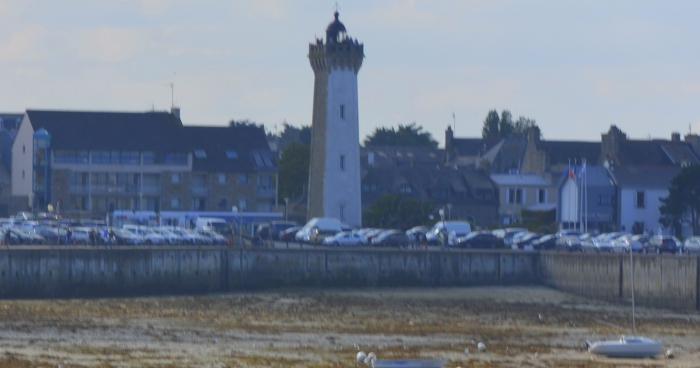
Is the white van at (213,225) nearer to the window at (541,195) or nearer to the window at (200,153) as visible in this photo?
the window at (200,153)

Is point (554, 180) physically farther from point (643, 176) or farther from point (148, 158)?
point (148, 158)

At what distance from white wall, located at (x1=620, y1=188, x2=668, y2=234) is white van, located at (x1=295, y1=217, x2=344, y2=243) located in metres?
21.0

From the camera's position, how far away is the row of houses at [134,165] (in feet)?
403

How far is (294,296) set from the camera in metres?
84.8

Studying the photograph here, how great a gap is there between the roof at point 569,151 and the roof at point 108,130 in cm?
2760

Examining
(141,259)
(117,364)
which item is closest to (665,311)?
(141,259)

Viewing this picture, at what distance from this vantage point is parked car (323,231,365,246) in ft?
322

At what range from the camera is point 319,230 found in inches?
4070

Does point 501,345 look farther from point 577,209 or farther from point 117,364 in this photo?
point 577,209

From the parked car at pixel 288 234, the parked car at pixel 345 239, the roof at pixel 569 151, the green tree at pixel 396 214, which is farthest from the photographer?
the roof at pixel 569 151

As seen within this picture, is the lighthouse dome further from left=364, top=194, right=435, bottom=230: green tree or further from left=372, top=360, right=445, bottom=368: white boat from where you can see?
left=372, top=360, right=445, bottom=368: white boat

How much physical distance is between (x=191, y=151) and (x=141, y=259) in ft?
133

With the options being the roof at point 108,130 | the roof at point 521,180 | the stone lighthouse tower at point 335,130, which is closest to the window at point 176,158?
the roof at point 108,130

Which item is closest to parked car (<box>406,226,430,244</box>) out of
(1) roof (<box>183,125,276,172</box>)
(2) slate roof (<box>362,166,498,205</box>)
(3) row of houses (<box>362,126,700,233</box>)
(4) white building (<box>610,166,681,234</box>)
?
(3) row of houses (<box>362,126,700,233</box>)
